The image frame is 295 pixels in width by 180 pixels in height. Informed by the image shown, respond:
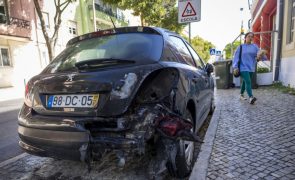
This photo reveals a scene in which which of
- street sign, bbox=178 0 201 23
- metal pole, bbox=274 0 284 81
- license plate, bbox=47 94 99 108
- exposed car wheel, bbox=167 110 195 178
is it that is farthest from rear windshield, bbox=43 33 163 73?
metal pole, bbox=274 0 284 81

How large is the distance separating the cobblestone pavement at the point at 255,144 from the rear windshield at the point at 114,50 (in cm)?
154

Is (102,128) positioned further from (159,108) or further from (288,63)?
(288,63)

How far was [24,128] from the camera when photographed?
2.61 meters

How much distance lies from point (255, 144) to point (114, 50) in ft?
8.08

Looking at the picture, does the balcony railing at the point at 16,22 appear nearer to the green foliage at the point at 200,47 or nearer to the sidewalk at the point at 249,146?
the sidewalk at the point at 249,146

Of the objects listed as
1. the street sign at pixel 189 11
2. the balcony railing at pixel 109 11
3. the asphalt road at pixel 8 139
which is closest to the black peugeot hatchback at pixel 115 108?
the asphalt road at pixel 8 139

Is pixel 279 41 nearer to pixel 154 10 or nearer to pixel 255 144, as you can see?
pixel 255 144

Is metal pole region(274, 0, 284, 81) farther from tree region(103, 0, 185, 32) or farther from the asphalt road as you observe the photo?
tree region(103, 0, 185, 32)

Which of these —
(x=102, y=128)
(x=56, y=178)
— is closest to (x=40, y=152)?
(x=56, y=178)

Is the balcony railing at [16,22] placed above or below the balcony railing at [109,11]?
below

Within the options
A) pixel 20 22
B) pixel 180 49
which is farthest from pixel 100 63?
pixel 20 22

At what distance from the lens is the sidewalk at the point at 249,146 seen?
8.88 feet

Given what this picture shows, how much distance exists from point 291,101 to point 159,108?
5425 millimetres

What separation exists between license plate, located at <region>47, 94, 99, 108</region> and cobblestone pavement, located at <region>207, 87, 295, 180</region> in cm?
154
